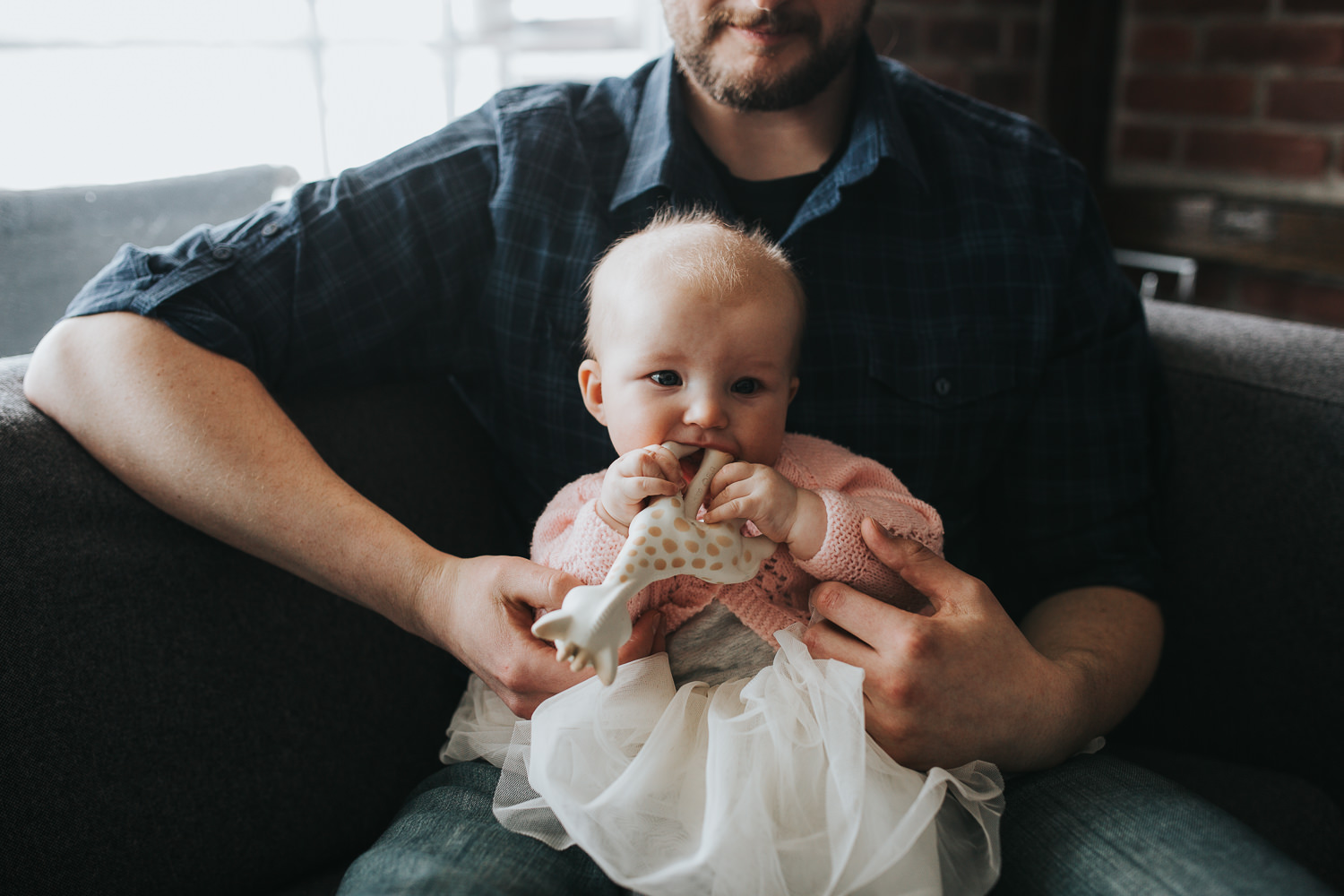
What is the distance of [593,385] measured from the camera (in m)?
0.93

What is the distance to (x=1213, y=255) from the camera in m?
2.01

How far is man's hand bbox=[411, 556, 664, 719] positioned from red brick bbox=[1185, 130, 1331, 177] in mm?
1803

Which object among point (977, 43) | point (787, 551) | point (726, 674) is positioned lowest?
point (726, 674)

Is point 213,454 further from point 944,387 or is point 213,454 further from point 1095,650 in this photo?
point 1095,650

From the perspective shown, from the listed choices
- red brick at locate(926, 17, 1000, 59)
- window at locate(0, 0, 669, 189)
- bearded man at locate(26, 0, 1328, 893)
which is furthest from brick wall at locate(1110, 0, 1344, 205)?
window at locate(0, 0, 669, 189)

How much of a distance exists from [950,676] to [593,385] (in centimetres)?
44

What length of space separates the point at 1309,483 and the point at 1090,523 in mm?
244

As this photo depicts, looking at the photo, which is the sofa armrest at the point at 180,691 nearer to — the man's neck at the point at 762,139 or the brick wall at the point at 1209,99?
the man's neck at the point at 762,139

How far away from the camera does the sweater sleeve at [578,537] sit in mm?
850

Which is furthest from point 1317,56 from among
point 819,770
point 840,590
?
point 819,770

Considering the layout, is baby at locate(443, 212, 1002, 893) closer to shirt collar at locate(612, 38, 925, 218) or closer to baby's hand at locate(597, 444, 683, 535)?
baby's hand at locate(597, 444, 683, 535)

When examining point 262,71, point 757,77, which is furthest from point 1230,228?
point 262,71

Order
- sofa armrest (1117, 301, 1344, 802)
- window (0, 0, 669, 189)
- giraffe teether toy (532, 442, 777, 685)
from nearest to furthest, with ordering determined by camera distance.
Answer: giraffe teether toy (532, 442, 777, 685)
sofa armrest (1117, 301, 1344, 802)
window (0, 0, 669, 189)

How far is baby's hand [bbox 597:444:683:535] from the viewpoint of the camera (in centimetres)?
78
